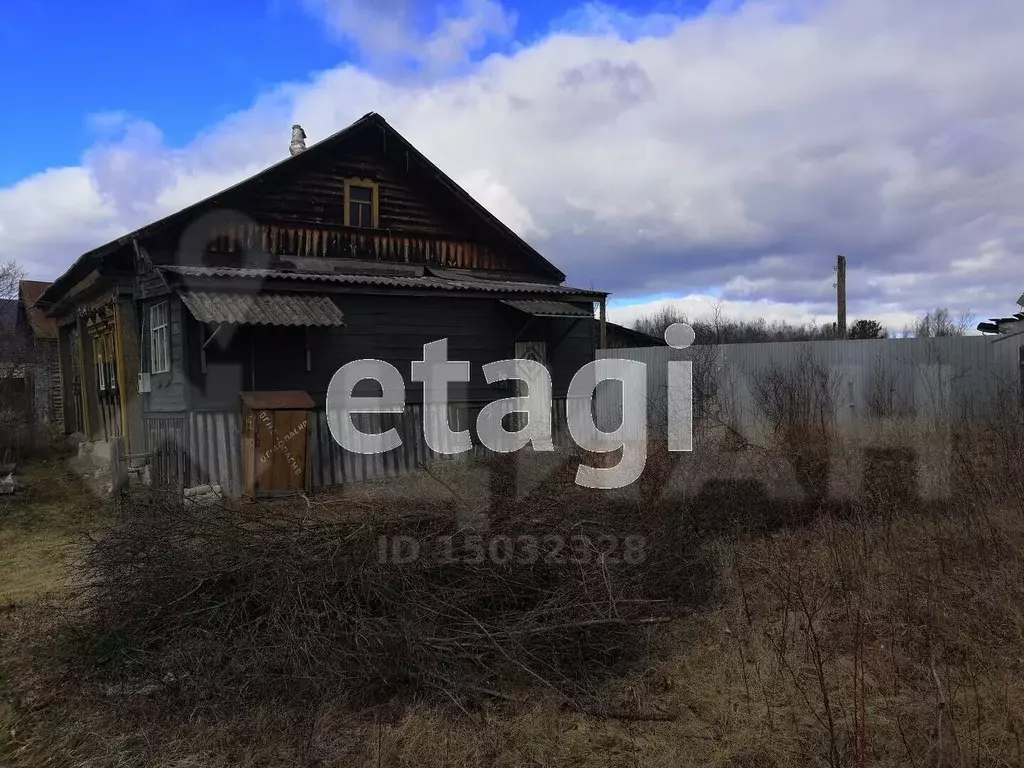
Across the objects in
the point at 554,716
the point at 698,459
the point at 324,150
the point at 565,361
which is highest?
the point at 324,150

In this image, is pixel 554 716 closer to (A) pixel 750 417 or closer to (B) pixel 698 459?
(B) pixel 698 459

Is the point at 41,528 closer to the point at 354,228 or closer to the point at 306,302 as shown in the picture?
the point at 306,302

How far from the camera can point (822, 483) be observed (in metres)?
6.90

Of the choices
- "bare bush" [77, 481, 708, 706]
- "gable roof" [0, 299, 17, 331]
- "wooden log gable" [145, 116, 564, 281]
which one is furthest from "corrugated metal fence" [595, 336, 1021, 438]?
"gable roof" [0, 299, 17, 331]

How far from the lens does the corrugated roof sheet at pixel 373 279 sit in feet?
30.5

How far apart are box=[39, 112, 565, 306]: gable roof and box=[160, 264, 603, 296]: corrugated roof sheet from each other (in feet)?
2.86

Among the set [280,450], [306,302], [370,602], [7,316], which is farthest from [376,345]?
[7,316]

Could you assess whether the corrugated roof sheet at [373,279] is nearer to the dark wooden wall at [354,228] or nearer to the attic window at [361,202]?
the dark wooden wall at [354,228]

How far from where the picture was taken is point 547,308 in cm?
1152

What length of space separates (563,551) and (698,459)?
2.72 meters

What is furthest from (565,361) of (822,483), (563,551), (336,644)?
(336,644)

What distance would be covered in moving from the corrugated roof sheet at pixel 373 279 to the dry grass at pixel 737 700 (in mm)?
4859

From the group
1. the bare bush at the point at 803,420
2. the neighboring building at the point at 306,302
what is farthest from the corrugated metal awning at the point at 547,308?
the bare bush at the point at 803,420

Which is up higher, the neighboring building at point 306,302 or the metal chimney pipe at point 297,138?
the metal chimney pipe at point 297,138
